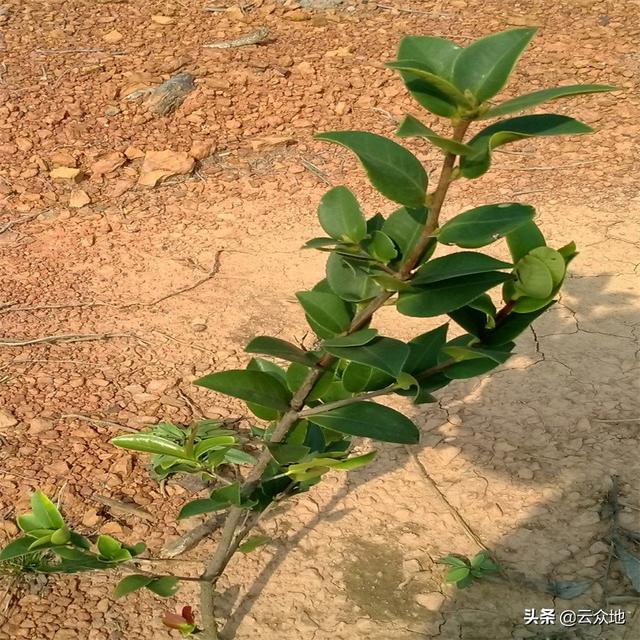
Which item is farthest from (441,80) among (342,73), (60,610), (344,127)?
(342,73)

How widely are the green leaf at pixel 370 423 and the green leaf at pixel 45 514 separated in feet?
1.64

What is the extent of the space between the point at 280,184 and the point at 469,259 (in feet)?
9.88

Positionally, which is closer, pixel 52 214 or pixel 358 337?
pixel 358 337

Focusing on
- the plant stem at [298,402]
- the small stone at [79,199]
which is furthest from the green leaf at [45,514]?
the small stone at [79,199]

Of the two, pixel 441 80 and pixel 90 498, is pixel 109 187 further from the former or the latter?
pixel 441 80

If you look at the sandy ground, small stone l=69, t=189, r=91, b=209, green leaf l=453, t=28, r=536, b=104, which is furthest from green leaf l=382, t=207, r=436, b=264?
small stone l=69, t=189, r=91, b=209

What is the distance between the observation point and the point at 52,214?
3959 mm

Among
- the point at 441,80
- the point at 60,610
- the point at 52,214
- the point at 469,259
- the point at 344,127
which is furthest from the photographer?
the point at 344,127

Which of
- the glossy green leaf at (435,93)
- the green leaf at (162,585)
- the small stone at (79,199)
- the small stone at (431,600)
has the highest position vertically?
the glossy green leaf at (435,93)

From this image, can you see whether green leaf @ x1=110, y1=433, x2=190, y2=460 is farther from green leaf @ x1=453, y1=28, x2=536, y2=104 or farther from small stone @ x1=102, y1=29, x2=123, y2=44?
small stone @ x1=102, y1=29, x2=123, y2=44

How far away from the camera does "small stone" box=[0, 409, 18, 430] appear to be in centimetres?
273

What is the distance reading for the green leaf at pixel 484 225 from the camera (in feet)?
4.01

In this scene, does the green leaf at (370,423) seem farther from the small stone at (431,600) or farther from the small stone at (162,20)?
the small stone at (162,20)

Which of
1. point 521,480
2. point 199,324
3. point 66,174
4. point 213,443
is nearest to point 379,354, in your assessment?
point 213,443
